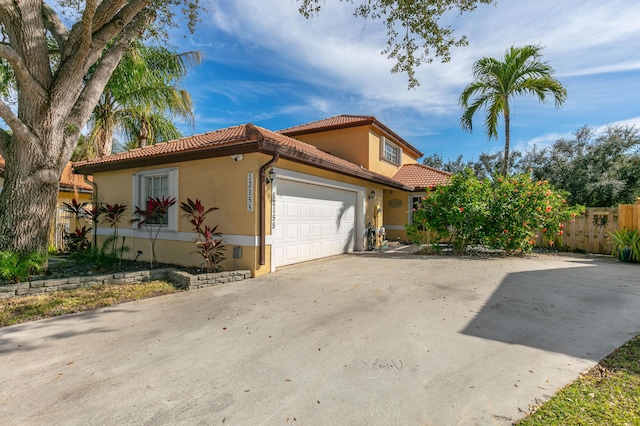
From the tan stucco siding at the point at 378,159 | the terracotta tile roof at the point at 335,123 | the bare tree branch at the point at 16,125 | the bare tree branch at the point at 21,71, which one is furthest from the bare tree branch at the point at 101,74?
the tan stucco siding at the point at 378,159

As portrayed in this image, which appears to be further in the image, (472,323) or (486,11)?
(486,11)

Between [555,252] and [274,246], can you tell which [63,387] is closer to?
[274,246]

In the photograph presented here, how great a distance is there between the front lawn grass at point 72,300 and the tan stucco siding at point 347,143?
A: 31.7ft

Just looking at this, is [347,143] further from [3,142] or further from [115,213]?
[3,142]

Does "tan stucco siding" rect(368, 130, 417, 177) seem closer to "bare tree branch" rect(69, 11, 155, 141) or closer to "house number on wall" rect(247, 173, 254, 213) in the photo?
"house number on wall" rect(247, 173, 254, 213)

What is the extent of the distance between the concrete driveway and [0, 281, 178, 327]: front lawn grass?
37 cm

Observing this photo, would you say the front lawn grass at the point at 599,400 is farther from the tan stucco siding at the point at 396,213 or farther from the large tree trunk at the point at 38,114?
the tan stucco siding at the point at 396,213

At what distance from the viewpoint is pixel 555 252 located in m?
11.7

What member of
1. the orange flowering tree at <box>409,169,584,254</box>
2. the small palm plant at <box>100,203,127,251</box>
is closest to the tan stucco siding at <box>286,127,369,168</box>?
the orange flowering tree at <box>409,169,584,254</box>

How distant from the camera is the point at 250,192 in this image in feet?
23.6

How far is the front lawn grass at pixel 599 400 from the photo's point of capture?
2.23 meters

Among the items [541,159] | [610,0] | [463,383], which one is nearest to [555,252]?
[610,0]

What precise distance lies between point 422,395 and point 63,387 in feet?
10.5

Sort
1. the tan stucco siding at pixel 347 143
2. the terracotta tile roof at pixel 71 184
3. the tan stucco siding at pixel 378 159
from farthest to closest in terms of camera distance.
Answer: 1. the terracotta tile roof at pixel 71 184
2. the tan stucco siding at pixel 378 159
3. the tan stucco siding at pixel 347 143
